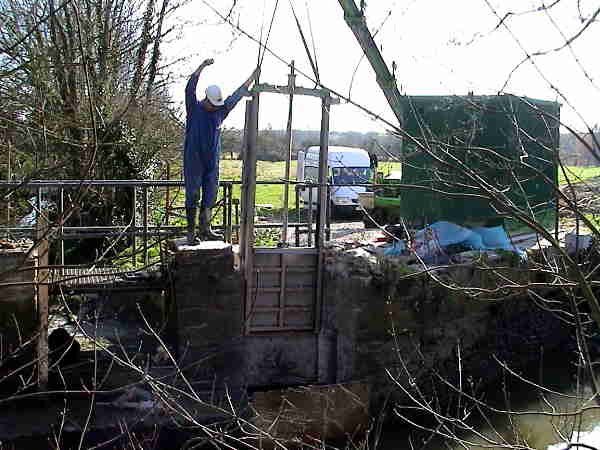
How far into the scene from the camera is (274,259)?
8883 millimetres

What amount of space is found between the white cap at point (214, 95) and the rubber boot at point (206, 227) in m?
1.21

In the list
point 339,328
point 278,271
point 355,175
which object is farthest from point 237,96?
point 355,175

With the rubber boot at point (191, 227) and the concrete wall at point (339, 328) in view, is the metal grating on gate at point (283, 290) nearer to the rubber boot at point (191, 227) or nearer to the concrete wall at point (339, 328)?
the concrete wall at point (339, 328)

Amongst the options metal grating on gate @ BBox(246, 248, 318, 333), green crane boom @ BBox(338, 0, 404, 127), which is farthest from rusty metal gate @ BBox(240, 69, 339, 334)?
green crane boom @ BBox(338, 0, 404, 127)

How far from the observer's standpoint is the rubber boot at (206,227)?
8.72 metres

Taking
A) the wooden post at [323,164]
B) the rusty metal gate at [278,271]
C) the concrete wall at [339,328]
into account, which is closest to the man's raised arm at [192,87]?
the rusty metal gate at [278,271]

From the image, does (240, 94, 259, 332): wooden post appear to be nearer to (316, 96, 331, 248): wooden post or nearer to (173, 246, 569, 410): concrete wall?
(173, 246, 569, 410): concrete wall

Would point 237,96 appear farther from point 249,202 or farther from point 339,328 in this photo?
point 339,328

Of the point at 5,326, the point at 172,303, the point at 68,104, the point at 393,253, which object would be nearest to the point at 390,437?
the point at 393,253

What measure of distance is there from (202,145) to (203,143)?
0.03 meters

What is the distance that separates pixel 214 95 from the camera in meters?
8.27

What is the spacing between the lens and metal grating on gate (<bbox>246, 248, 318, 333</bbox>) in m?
8.84

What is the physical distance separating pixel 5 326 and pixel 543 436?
19.2ft

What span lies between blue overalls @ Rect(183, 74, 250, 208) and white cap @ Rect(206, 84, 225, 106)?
0.08 meters
